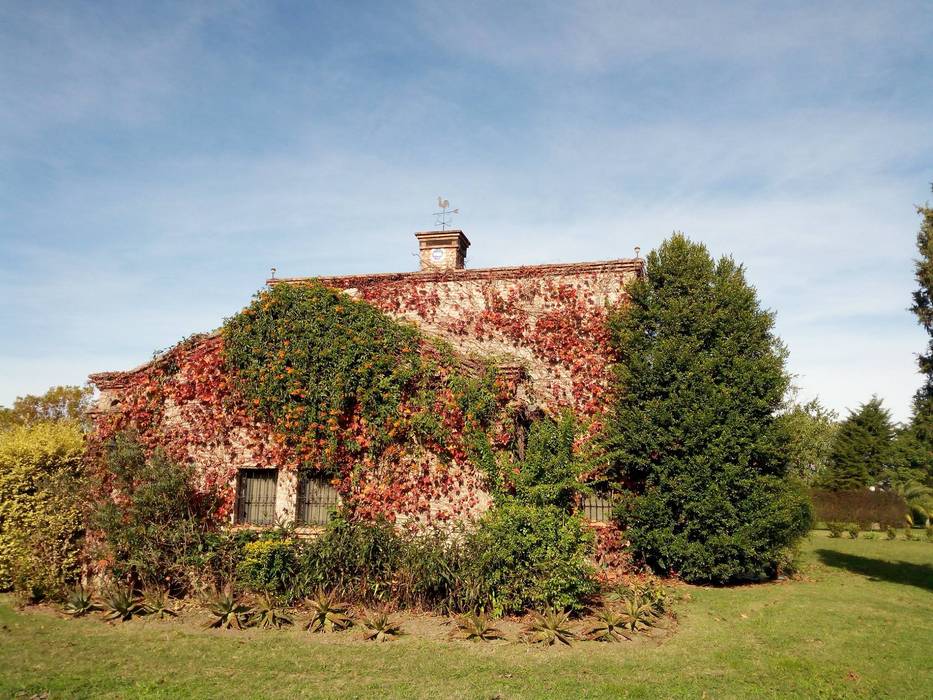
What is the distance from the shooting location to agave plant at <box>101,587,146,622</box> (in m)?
10.0

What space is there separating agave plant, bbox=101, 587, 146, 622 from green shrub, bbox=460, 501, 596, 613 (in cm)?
523

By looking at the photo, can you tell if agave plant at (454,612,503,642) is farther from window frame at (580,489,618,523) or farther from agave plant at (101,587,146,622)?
window frame at (580,489,618,523)

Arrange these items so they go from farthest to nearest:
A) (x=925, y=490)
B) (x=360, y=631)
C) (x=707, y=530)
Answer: (x=925, y=490) → (x=707, y=530) → (x=360, y=631)

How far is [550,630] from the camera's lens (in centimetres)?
892

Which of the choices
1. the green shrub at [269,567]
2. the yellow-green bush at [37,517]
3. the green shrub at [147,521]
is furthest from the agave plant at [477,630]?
the yellow-green bush at [37,517]

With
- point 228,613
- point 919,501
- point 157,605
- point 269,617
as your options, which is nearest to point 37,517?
point 157,605

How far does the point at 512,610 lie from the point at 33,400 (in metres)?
43.2

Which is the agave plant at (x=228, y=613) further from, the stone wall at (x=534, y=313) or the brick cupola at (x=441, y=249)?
the brick cupola at (x=441, y=249)

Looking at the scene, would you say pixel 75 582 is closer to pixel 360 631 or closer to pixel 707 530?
pixel 360 631

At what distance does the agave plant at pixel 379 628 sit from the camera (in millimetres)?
8914

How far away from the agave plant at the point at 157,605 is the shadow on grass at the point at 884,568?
15.1m

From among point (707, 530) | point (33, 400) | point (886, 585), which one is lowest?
point (886, 585)

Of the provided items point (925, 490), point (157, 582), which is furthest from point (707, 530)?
point (925, 490)

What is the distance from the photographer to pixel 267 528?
11766 millimetres
